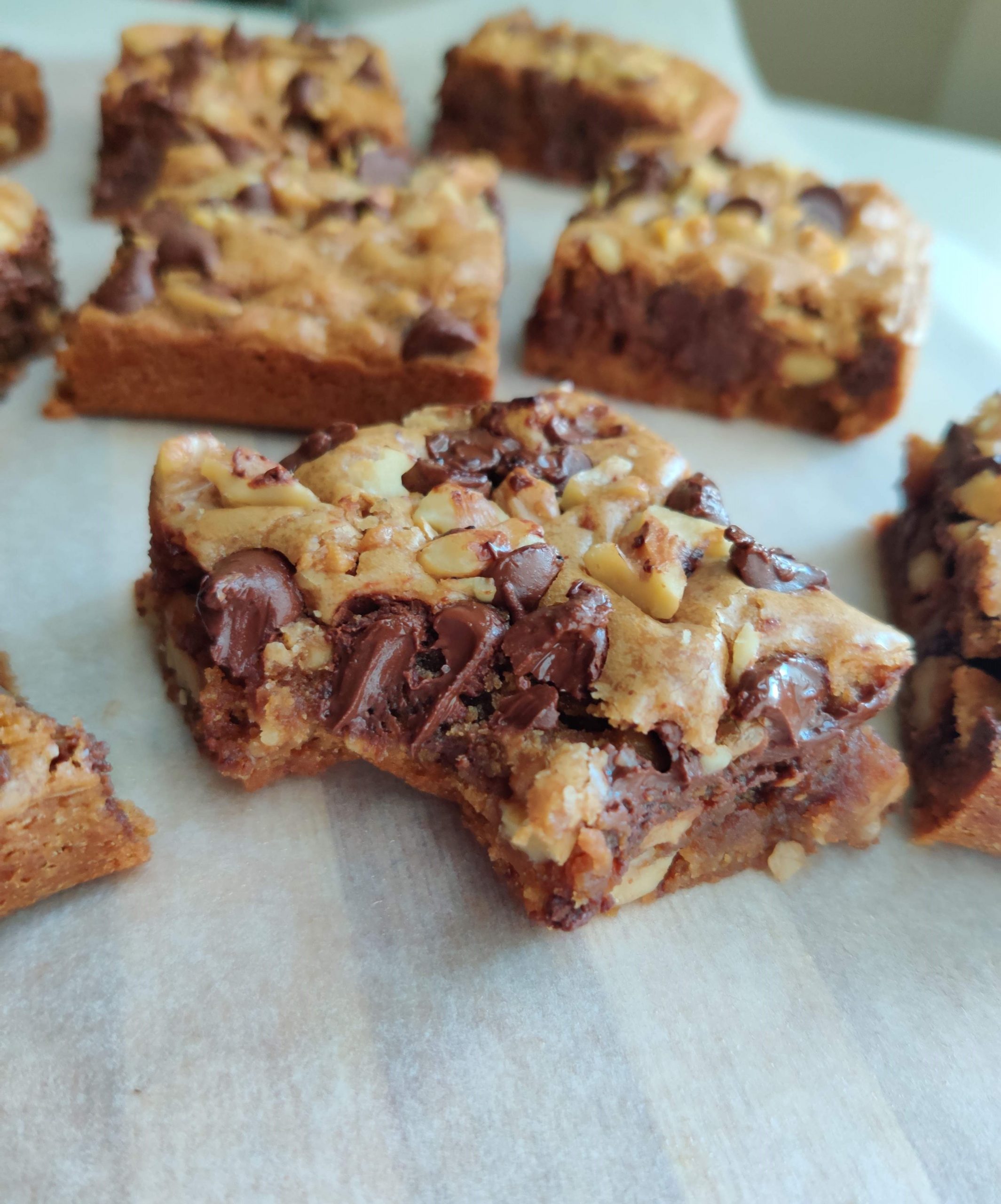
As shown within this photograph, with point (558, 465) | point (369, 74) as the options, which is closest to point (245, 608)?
point (558, 465)

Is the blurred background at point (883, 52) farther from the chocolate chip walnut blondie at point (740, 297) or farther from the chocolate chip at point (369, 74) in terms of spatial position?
the chocolate chip walnut blondie at point (740, 297)

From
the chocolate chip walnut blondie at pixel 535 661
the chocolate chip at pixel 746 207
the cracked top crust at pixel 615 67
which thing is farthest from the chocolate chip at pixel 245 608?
the cracked top crust at pixel 615 67

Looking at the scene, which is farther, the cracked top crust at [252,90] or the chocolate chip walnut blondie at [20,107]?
the chocolate chip walnut blondie at [20,107]

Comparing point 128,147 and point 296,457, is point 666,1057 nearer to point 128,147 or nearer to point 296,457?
point 296,457

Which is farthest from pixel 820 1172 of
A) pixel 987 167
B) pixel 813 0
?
pixel 813 0

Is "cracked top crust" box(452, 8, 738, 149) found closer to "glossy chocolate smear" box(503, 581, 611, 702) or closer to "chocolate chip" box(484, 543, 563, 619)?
"chocolate chip" box(484, 543, 563, 619)

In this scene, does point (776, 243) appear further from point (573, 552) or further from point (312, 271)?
point (573, 552)

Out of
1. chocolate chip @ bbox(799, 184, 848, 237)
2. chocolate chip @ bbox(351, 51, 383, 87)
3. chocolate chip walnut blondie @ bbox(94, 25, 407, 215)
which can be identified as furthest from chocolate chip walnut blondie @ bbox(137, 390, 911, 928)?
chocolate chip @ bbox(351, 51, 383, 87)

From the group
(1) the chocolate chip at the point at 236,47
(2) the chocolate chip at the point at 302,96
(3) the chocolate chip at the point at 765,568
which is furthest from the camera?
(1) the chocolate chip at the point at 236,47
